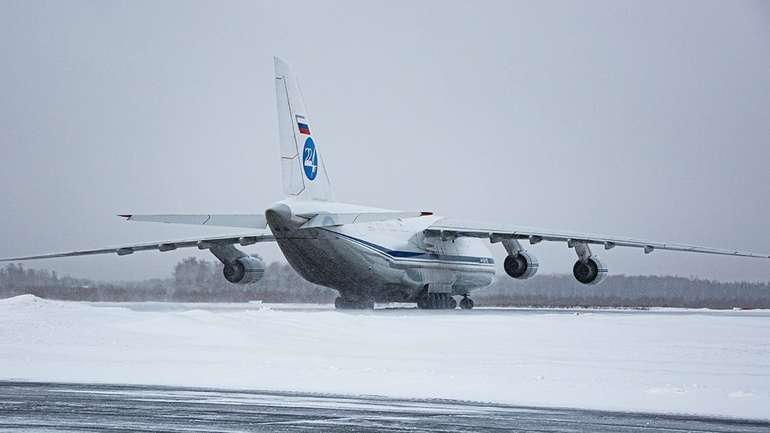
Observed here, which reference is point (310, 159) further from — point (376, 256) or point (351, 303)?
point (351, 303)

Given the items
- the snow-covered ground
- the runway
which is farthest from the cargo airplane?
the runway

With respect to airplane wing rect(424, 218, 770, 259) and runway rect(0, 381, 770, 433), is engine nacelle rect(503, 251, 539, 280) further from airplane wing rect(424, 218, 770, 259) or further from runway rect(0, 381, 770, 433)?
runway rect(0, 381, 770, 433)

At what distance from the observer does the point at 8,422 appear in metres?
9.67

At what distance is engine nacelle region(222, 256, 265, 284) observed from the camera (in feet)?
116

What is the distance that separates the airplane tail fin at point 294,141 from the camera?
2992 cm

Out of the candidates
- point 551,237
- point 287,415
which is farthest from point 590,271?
point 287,415

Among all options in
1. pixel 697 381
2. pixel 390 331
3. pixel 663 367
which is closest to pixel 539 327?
pixel 390 331

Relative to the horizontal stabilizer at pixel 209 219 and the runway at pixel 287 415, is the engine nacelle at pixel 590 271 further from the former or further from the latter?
the runway at pixel 287 415

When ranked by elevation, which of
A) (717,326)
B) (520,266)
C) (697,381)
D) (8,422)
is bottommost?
(8,422)

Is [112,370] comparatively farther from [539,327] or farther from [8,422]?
[539,327]

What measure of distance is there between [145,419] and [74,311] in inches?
560

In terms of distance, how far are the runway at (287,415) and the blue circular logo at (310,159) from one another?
18.0 meters

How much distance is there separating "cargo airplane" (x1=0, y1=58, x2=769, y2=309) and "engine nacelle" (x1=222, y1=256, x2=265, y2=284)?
3 centimetres

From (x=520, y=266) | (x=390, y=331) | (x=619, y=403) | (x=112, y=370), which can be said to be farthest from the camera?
(x=520, y=266)
